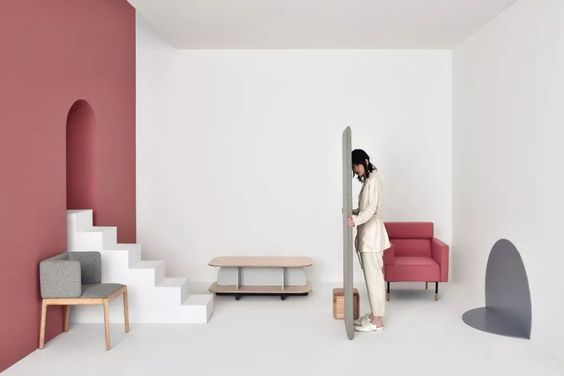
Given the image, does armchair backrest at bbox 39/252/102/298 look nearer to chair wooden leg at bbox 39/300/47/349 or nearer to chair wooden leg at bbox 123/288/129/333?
chair wooden leg at bbox 39/300/47/349

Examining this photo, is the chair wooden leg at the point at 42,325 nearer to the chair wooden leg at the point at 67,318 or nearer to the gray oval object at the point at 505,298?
the chair wooden leg at the point at 67,318

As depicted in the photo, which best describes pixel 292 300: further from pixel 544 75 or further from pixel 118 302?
pixel 544 75

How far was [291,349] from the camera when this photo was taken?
164 inches

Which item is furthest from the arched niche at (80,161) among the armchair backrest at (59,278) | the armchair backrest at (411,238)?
the armchair backrest at (411,238)

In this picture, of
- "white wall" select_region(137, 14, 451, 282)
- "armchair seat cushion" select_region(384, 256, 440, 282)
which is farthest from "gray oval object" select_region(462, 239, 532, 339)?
"white wall" select_region(137, 14, 451, 282)

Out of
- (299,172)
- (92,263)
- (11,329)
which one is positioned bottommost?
(11,329)

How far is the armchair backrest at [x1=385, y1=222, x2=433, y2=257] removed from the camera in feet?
20.4

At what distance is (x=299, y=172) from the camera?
685cm

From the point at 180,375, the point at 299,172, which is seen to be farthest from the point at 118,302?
the point at 299,172

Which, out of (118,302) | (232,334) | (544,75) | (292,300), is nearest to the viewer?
(544,75)

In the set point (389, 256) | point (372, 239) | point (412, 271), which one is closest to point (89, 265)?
point (372, 239)

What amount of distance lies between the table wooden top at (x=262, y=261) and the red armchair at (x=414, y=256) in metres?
0.96

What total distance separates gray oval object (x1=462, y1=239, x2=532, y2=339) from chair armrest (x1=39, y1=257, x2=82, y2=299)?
357 centimetres

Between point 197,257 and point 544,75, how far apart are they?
181 inches
